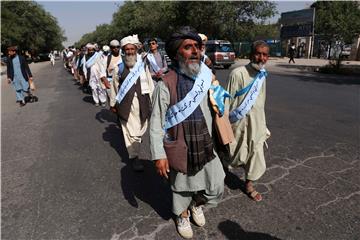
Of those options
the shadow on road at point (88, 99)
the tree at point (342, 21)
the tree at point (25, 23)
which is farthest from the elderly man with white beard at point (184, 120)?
the tree at point (25, 23)

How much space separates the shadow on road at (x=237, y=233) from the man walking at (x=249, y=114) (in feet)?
1.89

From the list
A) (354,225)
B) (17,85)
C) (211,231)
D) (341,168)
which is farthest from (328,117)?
(17,85)

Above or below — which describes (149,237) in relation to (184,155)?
below

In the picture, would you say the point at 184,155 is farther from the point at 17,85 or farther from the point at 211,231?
the point at 17,85

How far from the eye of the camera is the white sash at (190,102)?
2615mm

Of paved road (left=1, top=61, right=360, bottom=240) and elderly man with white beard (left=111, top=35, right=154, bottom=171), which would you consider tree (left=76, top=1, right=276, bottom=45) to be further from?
elderly man with white beard (left=111, top=35, right=154, bottom=171)

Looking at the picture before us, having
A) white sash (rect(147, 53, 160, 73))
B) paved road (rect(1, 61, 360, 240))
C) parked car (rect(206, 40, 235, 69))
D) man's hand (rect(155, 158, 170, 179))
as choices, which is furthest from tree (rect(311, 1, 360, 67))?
man's hand (rect(155, 158, 170, 179))

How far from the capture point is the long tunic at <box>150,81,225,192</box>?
2.62m

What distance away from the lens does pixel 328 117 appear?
7227mm

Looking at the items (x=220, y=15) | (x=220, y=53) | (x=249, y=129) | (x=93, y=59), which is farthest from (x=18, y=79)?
(x=220, y=15)

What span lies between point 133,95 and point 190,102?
6.36 ft

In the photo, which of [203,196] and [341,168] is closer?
[203,196]

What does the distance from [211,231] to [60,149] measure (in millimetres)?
3486

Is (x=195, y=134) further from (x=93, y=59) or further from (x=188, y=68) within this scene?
(x=93, y=59)
